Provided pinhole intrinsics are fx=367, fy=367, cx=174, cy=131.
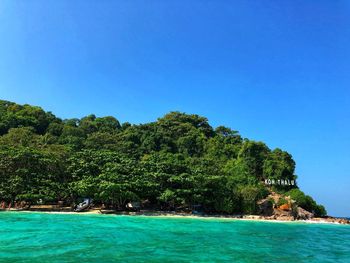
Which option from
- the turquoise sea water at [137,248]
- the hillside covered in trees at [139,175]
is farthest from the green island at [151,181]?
the turquoise sea water at [137,248]

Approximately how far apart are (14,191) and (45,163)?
15.1 feet

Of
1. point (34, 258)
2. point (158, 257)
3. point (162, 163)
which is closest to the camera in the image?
point (34, 258)

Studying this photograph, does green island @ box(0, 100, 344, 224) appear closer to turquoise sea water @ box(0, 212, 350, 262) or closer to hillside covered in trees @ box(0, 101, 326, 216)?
hillside covered in trees @ box(0, 101, 326, 216)

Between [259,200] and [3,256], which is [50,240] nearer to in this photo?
[3,256]

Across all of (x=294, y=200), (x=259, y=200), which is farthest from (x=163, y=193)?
(x=294, y=200)

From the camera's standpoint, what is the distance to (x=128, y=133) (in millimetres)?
68562

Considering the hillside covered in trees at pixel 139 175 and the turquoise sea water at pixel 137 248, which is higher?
the hillside covered in trees at pixel 139 175

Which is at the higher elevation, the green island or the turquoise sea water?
the green island

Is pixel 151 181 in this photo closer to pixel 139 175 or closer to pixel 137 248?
pixel 139 175

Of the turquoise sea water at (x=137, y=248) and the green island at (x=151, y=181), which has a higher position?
the green island at (x=151, y=181)

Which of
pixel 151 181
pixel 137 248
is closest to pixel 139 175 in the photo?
pixel 151 181

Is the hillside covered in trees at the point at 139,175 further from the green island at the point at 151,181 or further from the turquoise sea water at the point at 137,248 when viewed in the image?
the turquoise sea water at the point at 137,248

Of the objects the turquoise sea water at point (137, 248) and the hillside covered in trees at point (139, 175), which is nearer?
the turquoise sea water at point (137, 248)

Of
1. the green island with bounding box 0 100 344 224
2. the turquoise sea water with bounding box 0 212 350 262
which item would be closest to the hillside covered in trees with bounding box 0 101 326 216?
the green island with bounding box 0 100 344 224
